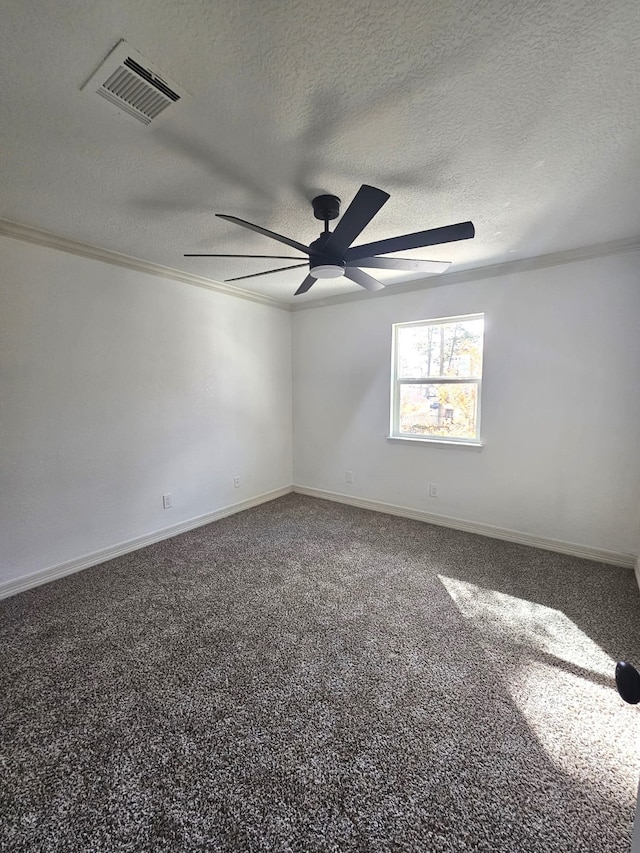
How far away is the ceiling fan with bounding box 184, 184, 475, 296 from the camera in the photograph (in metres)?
1.59

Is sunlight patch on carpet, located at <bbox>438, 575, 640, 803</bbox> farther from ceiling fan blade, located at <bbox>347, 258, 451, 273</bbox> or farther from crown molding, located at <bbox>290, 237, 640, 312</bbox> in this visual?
crown molding, located at <bbox>290, 237, 640, 312</bbox>

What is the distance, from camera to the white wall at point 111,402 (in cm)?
243

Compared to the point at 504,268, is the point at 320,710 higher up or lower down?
lower down

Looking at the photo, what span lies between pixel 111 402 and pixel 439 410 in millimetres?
3005

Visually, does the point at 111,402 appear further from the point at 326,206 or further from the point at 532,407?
the point at 532,407

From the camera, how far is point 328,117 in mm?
1438

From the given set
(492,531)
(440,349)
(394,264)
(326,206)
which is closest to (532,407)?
(440,349)

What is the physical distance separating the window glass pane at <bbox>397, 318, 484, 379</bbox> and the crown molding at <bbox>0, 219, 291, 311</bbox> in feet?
5.78

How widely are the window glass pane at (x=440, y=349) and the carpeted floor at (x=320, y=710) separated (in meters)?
1.85

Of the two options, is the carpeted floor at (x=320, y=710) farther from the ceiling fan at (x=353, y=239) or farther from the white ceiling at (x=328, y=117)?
the white ceiling at (x=328, y=117)

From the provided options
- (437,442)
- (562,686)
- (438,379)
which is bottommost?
(562,686)

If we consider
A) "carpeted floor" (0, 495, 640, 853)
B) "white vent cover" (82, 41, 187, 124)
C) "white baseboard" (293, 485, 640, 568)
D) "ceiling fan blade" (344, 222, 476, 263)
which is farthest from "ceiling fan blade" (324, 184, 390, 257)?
"white baseboard" (293, 485, 640, 568)

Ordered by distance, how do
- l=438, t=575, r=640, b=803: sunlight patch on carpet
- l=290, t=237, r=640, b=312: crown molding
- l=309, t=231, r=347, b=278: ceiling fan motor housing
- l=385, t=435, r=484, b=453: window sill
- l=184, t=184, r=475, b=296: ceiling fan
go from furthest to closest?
l=385, t=435, r=484, b=453: window sill → l=290, t=237, r=640, b=312: crown molding → l=309, t=231, r=347, b=278: ceiling fan motor housing → l=184, t=184, r=475, b=296: ceiling fan → l=438, t=575, r=640, b=803: sunlight patch on carpet

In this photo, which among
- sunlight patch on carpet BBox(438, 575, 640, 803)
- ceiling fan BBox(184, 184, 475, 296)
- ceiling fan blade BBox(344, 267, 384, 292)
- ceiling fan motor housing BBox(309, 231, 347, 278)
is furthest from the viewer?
ceiling fan blade BBox(344, 267, 384, 292)
